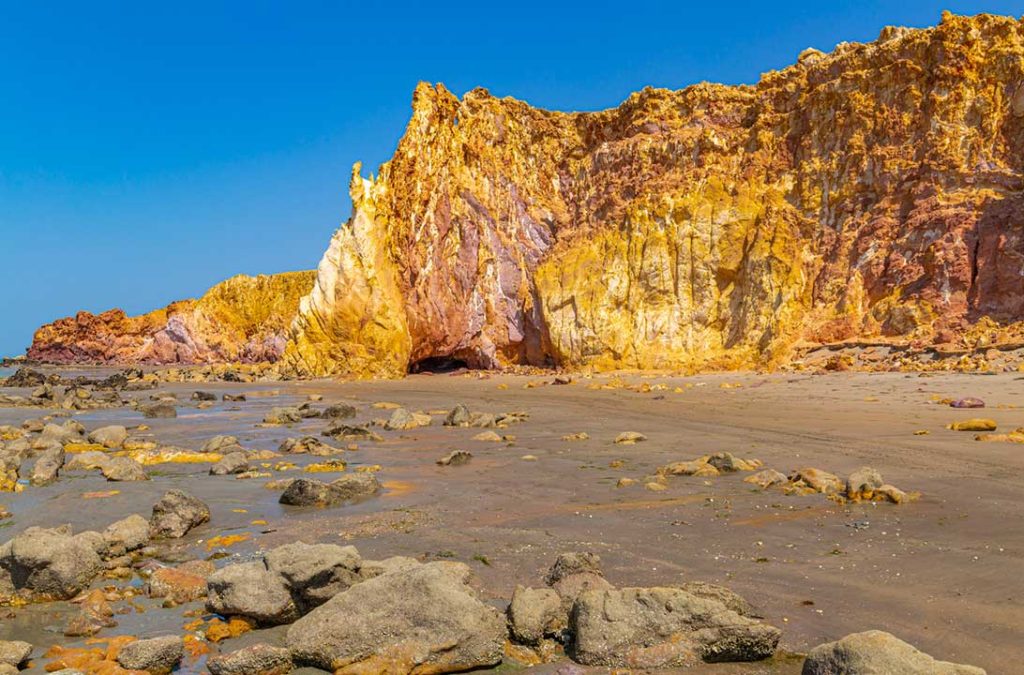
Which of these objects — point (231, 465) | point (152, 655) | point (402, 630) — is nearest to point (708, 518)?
point (402, 630)

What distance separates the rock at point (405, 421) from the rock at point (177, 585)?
376 inches

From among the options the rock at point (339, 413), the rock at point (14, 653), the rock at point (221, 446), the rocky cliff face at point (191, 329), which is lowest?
the rock at point (339, 413)

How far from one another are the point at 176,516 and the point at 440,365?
103ft

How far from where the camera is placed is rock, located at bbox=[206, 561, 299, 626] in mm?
4090

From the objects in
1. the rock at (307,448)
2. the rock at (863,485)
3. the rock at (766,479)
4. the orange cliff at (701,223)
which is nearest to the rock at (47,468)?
the rock at (307,448)

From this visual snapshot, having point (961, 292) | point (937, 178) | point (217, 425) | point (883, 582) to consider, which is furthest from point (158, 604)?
Answer: point (937, 178)

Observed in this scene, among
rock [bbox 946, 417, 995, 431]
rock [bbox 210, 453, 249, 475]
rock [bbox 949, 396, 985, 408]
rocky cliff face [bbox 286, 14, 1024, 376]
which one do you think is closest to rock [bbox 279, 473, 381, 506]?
rock [bbox 210, 453, 249, 475]

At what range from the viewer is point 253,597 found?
411 cm

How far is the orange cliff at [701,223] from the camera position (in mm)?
24125

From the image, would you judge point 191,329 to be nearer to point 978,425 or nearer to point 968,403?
point 968,403

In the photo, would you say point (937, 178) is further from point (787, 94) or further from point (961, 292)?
point (787, 94)

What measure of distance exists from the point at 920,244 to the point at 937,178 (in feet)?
8.77

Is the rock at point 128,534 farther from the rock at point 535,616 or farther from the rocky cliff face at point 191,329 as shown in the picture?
the rocky cliff face at point 191,329

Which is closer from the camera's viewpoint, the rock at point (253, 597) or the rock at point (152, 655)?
the rock at point (152, 655)
